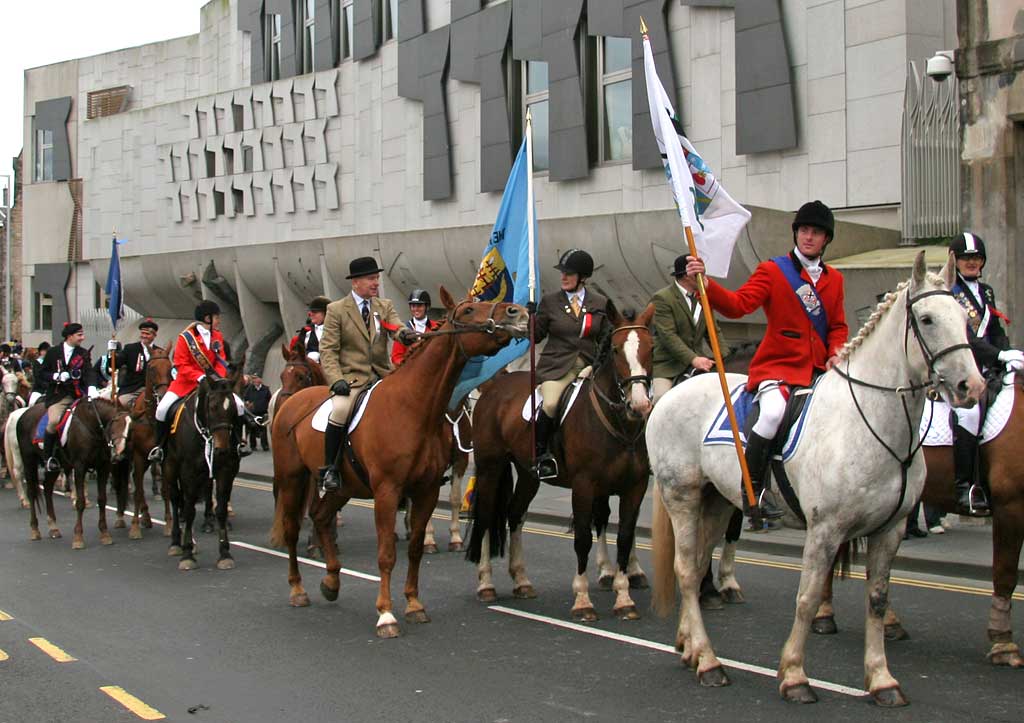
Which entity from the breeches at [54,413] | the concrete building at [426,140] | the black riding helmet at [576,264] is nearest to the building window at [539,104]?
the concrete building at [426,140]

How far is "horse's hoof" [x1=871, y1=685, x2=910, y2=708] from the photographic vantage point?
6520 mm

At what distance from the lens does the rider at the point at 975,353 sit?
820 cm

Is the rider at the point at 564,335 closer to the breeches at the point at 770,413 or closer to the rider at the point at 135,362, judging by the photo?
the breeches at the point at 770,413

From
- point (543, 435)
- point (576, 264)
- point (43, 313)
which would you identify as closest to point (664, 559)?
point (543, 435)

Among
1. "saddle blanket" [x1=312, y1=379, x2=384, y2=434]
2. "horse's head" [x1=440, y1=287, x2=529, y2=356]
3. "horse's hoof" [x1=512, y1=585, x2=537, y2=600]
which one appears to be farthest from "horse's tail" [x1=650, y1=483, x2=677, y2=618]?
"saddle blanket" [x1=312, y1=379, x2=384, y2=434]

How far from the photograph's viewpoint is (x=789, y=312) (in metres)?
7.28

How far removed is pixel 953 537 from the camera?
12414 millimetres

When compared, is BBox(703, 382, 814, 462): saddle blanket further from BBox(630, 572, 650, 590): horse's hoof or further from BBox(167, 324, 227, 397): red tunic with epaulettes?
BBox(167, 324, 227, 397): red tunic with epaulettes

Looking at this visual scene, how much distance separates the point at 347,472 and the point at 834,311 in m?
4.37

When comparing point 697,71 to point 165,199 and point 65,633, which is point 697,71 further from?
point 165,199

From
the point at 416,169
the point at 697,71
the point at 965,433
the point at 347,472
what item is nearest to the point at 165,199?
the point at 416,169

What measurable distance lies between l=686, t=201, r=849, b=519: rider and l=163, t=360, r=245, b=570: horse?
6.99m

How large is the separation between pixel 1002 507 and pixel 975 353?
115cm

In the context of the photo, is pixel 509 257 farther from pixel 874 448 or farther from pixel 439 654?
pixel 874 448
